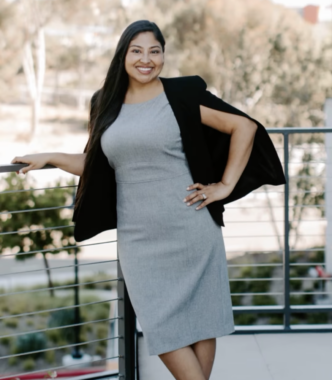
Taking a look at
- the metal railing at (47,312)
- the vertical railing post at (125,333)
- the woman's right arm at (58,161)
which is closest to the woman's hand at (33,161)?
the woman's right arm at (58,161)

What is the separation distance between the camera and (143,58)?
1.97 m

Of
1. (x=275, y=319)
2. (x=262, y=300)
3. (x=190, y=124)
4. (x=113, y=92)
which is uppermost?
(x=113, y=92)

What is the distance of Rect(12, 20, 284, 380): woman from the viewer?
1978mm

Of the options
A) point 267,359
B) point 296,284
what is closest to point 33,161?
point 267,359

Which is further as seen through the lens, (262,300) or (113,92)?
(262,300)

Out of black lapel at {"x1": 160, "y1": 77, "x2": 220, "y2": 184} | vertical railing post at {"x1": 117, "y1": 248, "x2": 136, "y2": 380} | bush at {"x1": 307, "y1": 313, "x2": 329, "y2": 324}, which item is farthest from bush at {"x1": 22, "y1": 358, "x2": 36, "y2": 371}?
black lapel at {"x1": 160, "y1": 77, "x2": 220, "y2": 184}

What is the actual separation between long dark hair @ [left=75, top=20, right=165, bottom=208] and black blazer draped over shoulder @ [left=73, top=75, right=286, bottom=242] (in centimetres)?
4

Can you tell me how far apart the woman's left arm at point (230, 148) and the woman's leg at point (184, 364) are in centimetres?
48

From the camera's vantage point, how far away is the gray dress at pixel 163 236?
77.3 inches

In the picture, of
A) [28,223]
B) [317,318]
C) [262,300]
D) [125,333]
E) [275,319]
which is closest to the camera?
[125,333]

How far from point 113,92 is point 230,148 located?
0.43m

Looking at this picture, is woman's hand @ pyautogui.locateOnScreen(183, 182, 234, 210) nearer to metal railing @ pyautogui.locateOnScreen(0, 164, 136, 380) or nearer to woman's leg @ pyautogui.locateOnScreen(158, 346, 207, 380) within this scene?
woman's leg @ pyautogui.locateOnScreen(158, 346, 207, 380)

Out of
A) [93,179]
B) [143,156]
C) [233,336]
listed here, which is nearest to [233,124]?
[143,156]

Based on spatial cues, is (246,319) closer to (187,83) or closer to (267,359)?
(267,359)
